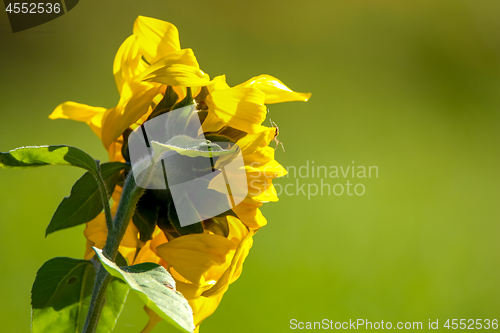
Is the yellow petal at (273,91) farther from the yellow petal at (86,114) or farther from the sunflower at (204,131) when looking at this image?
the yellow petal at (86,114)

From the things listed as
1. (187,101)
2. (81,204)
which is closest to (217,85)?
(187,101)

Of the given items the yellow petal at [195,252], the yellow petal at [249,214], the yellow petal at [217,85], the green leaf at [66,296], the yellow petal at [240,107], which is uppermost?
the yellow petal at [217,85]

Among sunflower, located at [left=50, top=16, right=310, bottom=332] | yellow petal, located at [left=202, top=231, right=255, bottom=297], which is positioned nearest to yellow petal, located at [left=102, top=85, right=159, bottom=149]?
sunflower, located at [left=50, top=16, right=310, bottom=332]

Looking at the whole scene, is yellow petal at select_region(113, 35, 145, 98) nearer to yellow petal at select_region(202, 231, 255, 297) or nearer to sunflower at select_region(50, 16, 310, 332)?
sunflower at select_region(50, 16, 310, 332)

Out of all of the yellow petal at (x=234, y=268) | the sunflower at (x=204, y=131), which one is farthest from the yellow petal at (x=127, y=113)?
the yellow petal at (x=234, y=268)

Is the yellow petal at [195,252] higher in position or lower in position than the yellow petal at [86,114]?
lower

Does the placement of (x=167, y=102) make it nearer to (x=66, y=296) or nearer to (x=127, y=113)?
(x=127, y=113)
